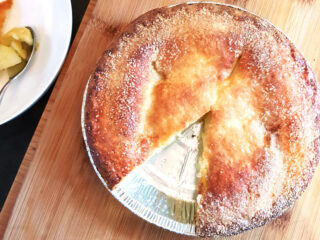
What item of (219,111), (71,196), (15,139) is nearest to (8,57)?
(15,139)

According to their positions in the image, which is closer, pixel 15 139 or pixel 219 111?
pixel 219 111

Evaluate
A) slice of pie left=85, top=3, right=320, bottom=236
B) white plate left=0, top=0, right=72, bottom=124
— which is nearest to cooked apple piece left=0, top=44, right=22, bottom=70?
white plate left=0, top=0, right=72, bottom=124

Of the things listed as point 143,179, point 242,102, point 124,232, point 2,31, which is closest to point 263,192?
point 242,102

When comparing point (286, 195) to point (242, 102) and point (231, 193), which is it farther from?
point (242, 102)

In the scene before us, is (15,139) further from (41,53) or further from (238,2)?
(238,2)

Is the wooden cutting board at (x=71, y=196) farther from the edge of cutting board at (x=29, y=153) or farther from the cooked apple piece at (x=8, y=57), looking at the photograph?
the cooked apple piece at (x=8, y=57)

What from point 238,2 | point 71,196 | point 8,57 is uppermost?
point 238,2

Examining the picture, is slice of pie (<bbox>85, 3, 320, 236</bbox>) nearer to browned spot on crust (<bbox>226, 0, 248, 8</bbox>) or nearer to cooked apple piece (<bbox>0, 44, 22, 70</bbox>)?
browned spot on crust (<bbox>226, 0, 248, 8</bbox>)
